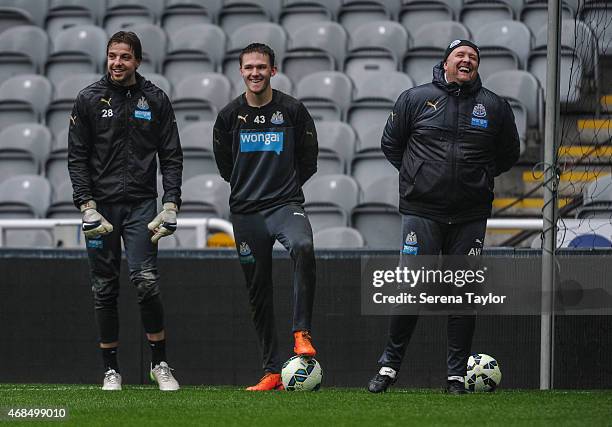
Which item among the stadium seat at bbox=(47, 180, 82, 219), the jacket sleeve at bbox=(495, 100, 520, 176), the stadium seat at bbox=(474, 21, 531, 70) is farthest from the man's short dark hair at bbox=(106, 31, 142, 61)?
the stadium seat at bbox=(474, 21, 531, 70)

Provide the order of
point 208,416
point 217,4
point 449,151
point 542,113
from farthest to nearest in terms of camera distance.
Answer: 1. point 217,4
2. point 542,113
3. point 449,151
4. point 208,416

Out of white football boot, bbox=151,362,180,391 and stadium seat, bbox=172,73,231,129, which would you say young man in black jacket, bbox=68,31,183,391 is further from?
stadium seat, bbox=172,73,231,129

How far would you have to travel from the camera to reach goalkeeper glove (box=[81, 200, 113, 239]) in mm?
6613

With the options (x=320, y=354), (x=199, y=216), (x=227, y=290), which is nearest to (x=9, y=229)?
(x=199, y=216)

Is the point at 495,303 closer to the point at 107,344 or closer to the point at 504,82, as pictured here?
the point at 107,344

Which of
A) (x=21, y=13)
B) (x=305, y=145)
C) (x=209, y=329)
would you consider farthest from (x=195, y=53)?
(x=305, y=145)

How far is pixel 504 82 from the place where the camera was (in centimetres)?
1189

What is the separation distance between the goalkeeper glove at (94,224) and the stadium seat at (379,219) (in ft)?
14.6

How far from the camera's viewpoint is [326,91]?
12562 mm

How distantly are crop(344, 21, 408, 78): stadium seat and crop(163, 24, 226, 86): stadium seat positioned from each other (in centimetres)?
155

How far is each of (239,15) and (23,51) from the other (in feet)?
8.53

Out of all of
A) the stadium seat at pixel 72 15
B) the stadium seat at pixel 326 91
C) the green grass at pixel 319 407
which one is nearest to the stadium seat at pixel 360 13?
the stadium seat at pixel 326 91

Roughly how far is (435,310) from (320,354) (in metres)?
0.96

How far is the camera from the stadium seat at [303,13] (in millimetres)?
14000
